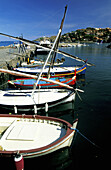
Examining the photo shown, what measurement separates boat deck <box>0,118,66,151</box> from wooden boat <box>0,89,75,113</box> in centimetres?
565

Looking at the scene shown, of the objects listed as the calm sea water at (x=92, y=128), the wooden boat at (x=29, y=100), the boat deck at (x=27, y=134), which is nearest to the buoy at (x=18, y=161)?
the boat deck at (x=27, y=134)

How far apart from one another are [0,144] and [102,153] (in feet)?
36.2

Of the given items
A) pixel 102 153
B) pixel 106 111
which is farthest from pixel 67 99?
pixel 102 153

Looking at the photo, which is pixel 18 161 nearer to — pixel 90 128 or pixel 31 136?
pixel 31 136

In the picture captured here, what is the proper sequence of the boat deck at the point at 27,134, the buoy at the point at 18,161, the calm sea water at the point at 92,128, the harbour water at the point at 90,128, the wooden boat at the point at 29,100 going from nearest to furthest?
1. the buoy at the point at 18,161
2. the boat deck at the point at 27,134
3. the harbour water at the point at 90,128
4. the calm sea water at the point at 92,128
5. the wooden boat at the point at 29,100

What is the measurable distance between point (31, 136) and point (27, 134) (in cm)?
52

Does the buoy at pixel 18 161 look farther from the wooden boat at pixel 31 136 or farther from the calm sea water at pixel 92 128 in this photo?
the calm sea water at pixel 92 128

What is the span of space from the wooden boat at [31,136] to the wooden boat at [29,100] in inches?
214

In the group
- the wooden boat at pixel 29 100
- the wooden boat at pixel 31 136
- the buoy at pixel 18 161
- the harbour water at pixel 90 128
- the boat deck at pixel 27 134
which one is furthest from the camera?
the wooden boat at pixel 29 100

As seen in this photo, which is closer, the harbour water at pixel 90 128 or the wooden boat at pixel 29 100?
the harbour water at pixel 90 128

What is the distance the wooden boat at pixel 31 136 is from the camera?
10466 mm

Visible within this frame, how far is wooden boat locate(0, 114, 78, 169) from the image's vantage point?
10.5 m

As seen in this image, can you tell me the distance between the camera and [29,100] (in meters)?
20.2

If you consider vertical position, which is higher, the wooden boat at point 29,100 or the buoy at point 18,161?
the wooden boat at point 29,100
